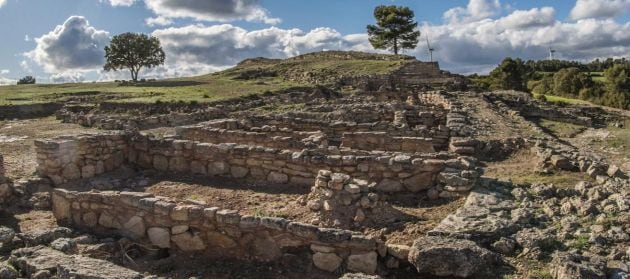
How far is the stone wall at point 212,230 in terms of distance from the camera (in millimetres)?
6145

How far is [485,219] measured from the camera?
7.06m

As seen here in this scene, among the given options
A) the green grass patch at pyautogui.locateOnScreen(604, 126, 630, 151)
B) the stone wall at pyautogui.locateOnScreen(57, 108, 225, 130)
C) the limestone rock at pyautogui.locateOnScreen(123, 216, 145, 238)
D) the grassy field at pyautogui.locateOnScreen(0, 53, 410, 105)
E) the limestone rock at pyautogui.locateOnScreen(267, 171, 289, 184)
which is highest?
the grassy field at pyautogui.locateOnScreen(0, 53, 410, 105)

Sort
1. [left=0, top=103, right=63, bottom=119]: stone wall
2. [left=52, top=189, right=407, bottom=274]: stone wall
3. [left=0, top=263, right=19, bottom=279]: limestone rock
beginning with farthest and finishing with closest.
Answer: [left=0, top=103, right=63, bottom=119]: stone wall
[left=52, top=189, right=407, bottom=274]: stone wall
[left=0, top=263, right=19, bottom=279]: limestone rock

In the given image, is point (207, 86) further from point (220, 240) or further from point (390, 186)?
point (220, 240)

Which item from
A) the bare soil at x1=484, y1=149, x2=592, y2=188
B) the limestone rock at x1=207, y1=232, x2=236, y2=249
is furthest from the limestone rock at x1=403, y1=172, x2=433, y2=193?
the limestone rock at x1=207, y1=232, x2=236, y2=249

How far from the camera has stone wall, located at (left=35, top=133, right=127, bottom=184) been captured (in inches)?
422

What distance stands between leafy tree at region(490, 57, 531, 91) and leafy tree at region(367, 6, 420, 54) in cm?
1031

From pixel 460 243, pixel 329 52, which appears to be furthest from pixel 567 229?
pixel 329 52

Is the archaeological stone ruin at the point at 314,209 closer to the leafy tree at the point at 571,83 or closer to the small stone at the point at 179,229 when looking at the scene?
the small stone at the point at 179,229

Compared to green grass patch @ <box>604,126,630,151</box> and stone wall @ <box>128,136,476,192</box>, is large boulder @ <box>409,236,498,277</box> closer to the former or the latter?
stone wall @ <box>128,136,476,192</box>

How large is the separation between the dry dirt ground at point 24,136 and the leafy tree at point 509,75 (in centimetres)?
4439

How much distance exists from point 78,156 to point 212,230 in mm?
5650

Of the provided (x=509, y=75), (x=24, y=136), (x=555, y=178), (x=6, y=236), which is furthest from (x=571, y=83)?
(x=6, y=236)

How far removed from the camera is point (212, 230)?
6.82 meters
